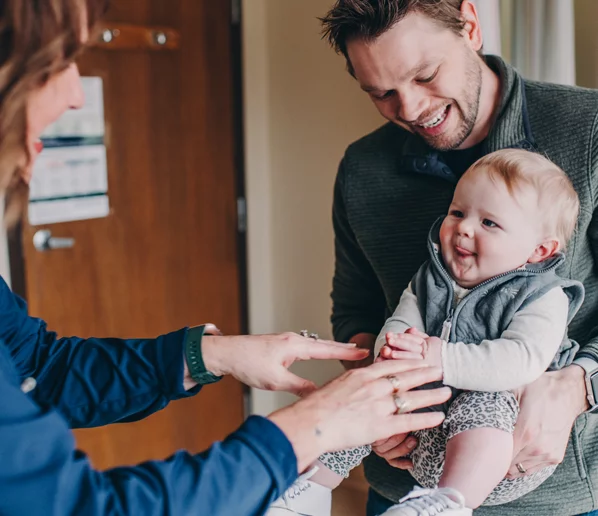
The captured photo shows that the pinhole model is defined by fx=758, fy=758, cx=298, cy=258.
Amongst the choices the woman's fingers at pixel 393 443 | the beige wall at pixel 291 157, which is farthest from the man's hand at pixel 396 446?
the beige wall at pixel 291 157

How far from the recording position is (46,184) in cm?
262

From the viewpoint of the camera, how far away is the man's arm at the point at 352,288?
1.77m

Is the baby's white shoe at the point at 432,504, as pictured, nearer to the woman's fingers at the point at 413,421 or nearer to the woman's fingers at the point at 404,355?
the woman's fingers at the point at 413,421

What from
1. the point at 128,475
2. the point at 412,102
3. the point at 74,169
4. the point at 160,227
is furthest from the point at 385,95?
the point at 160,227

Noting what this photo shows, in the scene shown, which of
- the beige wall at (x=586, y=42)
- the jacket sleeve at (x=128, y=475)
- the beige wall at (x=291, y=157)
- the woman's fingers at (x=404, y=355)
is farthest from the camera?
the beige wall at (x=291, y=157)

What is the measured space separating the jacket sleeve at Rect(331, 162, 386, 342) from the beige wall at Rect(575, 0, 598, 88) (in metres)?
0.93

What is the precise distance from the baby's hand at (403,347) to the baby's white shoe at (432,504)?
0.23 m

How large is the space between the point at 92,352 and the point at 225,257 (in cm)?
197

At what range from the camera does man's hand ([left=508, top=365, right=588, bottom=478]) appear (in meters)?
1.32

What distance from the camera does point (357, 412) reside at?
1.08 m

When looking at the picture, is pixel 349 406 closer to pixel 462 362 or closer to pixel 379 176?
pixel 462 362

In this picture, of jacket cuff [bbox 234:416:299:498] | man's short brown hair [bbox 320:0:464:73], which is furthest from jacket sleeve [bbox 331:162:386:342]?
jacket cuff [bbox 234:416:299:498]

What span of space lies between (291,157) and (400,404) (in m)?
2.21

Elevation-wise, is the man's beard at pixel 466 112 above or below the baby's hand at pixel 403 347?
above
